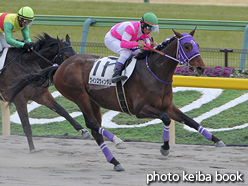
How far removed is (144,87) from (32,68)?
1924 millimetres

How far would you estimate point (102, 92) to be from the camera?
5070 mm

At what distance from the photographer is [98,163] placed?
16.7 ft

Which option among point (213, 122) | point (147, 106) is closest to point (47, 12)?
point (213, 122)

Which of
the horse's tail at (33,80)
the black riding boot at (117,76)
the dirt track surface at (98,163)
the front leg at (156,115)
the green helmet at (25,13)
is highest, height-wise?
the green helmet at (25,13)

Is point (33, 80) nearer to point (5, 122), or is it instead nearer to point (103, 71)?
point (103, 71)

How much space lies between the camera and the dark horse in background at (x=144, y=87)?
15.0 ft

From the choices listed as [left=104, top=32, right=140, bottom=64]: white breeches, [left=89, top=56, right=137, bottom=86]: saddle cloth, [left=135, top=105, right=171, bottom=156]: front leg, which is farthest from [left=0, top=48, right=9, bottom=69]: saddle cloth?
[left=135, top=105, right=171, bottom=156]: front leg

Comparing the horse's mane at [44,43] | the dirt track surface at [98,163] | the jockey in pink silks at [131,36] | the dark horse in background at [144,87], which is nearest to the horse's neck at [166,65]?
the dark horse in background at [144,87]

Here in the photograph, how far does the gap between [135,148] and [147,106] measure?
1.32m

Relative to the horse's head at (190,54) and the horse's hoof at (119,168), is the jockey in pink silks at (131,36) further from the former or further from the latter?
the horse's hoof at (119,168)

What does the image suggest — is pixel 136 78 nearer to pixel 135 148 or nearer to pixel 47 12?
pixel 135 148

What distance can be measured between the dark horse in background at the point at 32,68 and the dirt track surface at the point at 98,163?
0.37 meters

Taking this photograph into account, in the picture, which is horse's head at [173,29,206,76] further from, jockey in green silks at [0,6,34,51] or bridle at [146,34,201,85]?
jockey in green silks at [0,6,34,51]

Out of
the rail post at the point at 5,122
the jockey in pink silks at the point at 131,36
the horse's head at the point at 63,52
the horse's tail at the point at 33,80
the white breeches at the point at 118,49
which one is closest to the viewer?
the jockey in pink silks at the point at 131,36
